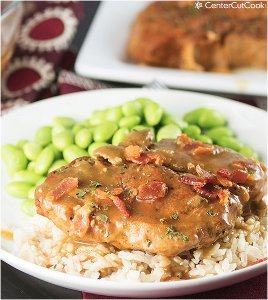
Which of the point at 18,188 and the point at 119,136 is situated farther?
the point at 119,136

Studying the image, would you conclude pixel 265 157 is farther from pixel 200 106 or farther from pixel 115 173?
pixel 115 173

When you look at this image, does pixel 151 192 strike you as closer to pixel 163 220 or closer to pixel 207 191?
pixel 163 220

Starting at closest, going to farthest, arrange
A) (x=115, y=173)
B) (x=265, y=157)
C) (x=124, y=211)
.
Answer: (x=124, y=211) → (x=115, y=173) → (x=265, y=157)

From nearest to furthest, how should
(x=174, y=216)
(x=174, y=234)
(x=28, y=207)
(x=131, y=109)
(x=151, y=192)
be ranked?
(x=174, y=234)
(x=174, y=216)
(x=151, y=192)
(x=28, y=207)
(x=131, y=109)

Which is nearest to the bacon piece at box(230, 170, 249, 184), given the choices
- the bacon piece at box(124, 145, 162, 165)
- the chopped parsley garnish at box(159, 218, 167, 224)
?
the bacon piece at box(124, 145, 162, 165)

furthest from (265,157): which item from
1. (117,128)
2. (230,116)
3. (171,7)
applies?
Answer: (171,7)

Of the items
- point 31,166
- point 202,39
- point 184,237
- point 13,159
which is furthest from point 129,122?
point 202,39

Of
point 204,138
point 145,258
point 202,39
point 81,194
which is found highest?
point 81,194
